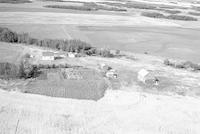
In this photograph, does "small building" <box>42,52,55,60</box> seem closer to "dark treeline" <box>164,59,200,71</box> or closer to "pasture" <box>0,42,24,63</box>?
"pasture" <box>0,42,24,63</box>

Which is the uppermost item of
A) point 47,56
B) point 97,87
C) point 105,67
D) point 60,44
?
point 60,44

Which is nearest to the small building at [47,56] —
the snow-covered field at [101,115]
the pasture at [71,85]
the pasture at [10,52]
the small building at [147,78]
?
the pasture at [10,52]

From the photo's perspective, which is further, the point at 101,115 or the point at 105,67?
the point at 105,67

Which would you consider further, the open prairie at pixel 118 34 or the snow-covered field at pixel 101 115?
the open prairie at pixel 118 34

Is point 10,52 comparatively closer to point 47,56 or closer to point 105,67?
point 47,56

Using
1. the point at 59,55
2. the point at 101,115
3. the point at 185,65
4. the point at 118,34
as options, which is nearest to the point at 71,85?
the point at 101,115

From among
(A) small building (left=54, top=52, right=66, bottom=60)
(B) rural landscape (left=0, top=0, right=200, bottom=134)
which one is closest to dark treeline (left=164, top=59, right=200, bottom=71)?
(B) rural landscape (left=0, top=0, right=200, bottom=134)

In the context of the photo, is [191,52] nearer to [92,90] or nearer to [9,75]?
[92,90]

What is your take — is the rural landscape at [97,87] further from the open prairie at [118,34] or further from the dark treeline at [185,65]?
the open prairie at [118,34]

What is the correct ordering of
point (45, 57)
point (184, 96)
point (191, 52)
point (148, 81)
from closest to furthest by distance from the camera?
1. point (184, 96)
2. point (148, 81)
3. point (45, 57)
4. point (191, 52)

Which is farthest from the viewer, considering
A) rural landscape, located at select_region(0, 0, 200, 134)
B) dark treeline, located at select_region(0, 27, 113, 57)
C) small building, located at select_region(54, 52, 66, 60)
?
dark treeline, located at select_region(0, 27, 113, 57)

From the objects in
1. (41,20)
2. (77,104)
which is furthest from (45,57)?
(41,20)
